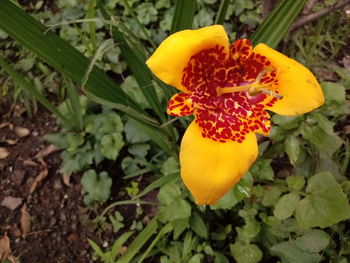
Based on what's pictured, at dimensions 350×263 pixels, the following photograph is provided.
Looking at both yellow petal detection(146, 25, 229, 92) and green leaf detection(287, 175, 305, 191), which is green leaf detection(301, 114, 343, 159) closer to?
green leaf detection(287, 175, 305, 191)

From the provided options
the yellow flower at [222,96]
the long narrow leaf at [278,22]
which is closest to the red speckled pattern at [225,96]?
the yellow flower at [222,96]

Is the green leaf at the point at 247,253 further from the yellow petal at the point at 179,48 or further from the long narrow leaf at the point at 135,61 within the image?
the yellow petal at the point at 179,48

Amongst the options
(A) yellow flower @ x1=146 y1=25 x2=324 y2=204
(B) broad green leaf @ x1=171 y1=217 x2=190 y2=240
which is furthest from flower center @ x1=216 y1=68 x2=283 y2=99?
(B) broad green leaf @ x1=171 y1=217 x2=190 y2=240

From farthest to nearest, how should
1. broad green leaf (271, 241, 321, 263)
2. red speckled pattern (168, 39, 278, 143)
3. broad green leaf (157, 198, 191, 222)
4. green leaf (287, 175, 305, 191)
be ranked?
broad green leaf (157, 198, 191, 222)
green leaf (287, 175, 305, 191)
broad green leaf (271, 241, 321, 263)
red speckled pattern (168, 39, 278, 143)

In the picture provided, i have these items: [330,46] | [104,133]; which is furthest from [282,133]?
[330,46]

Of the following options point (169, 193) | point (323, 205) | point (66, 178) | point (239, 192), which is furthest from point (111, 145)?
point (323, 205)

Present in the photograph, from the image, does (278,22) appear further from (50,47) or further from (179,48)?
(50,47)
